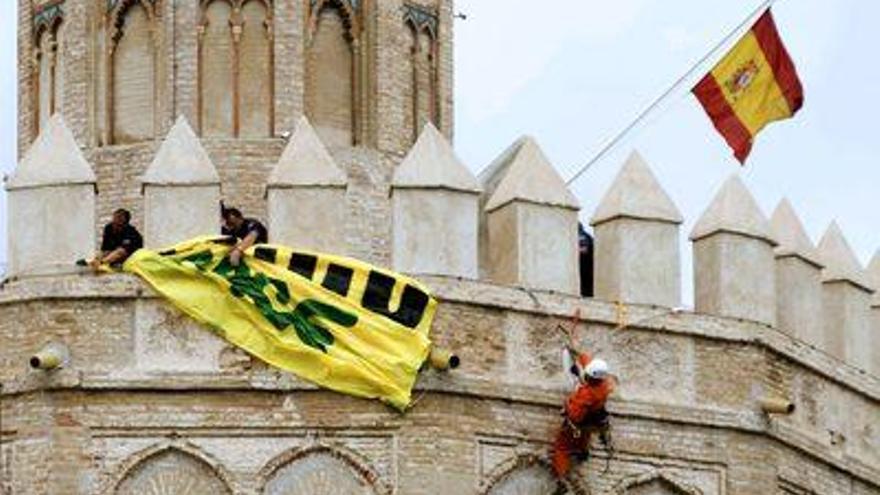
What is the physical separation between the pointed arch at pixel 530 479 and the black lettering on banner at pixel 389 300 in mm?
1200

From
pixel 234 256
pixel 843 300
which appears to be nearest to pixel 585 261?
pixel 843 300

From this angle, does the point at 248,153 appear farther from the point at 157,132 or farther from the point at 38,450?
the point at 38,450

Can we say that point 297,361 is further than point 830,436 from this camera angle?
No

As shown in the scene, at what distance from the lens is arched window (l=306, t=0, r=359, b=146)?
35438 mm

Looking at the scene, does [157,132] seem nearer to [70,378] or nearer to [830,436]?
[70,378]

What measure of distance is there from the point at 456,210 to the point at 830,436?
360cm

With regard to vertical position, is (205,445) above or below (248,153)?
below

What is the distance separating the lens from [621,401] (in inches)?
1314

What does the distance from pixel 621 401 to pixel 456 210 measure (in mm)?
1810

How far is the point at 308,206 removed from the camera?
108 feet

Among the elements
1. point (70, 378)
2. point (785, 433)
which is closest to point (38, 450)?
point (70, 378)

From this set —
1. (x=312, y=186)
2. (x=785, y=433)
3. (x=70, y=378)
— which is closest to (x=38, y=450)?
(x=70, y=378)

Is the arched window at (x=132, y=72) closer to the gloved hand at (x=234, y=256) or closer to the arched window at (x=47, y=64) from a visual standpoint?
the arched window at (x=47, y=64)

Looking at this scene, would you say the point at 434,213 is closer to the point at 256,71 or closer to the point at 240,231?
the point at 240,231
